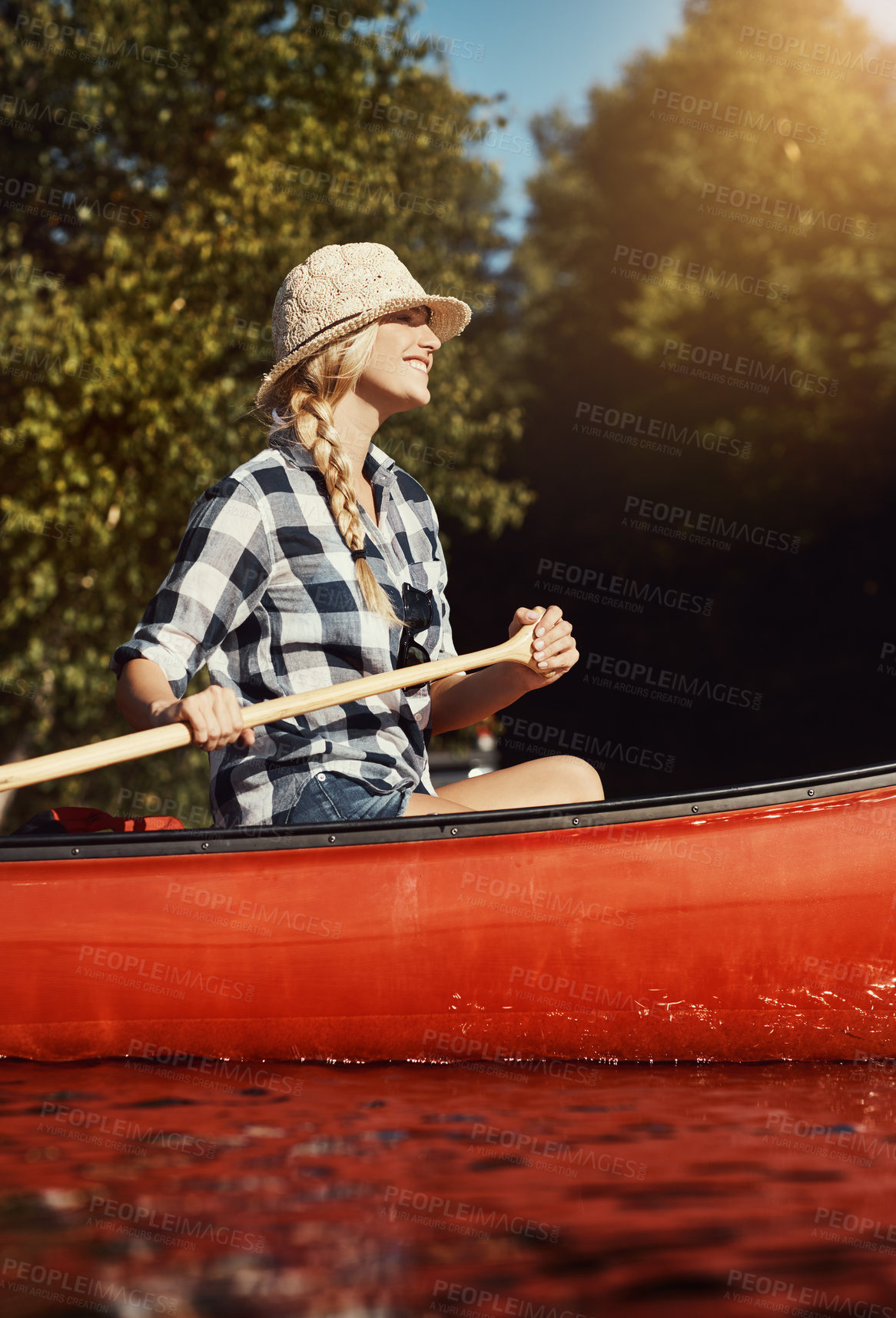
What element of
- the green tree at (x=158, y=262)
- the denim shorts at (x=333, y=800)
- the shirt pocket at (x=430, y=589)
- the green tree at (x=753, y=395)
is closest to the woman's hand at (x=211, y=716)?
the denim shorts at (x=333, y=800)

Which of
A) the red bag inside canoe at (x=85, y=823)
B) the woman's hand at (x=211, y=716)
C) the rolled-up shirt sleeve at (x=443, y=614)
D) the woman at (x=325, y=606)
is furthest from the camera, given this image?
the rolled-up shirt sleeve at (x=443, y=614)

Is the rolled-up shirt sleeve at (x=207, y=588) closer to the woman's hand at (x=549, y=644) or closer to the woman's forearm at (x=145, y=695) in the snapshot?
the woman's forearm at (x=145, y=695)

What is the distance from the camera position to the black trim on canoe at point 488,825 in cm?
295

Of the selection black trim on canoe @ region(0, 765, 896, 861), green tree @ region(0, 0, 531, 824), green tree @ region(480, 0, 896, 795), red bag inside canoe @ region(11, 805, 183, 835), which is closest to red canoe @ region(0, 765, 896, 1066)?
black trim on canoe @ region(0, 765, 896, 861)

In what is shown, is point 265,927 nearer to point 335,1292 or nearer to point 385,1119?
point 385,1119

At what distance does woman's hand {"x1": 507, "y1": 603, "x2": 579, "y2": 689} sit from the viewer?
11.0ft

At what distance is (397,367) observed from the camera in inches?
128

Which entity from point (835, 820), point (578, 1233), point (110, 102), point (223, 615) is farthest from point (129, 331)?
point (578, 1233)

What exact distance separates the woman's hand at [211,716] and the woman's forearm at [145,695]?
0.21 feet

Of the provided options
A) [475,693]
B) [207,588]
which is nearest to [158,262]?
[475,693]

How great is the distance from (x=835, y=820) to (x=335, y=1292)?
1750 millimetres

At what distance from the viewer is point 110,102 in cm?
899

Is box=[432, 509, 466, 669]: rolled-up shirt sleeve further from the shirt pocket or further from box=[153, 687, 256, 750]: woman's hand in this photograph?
box=[153, 687, 256, 750]: woman's hand

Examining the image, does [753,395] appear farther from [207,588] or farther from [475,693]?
[207,588]
